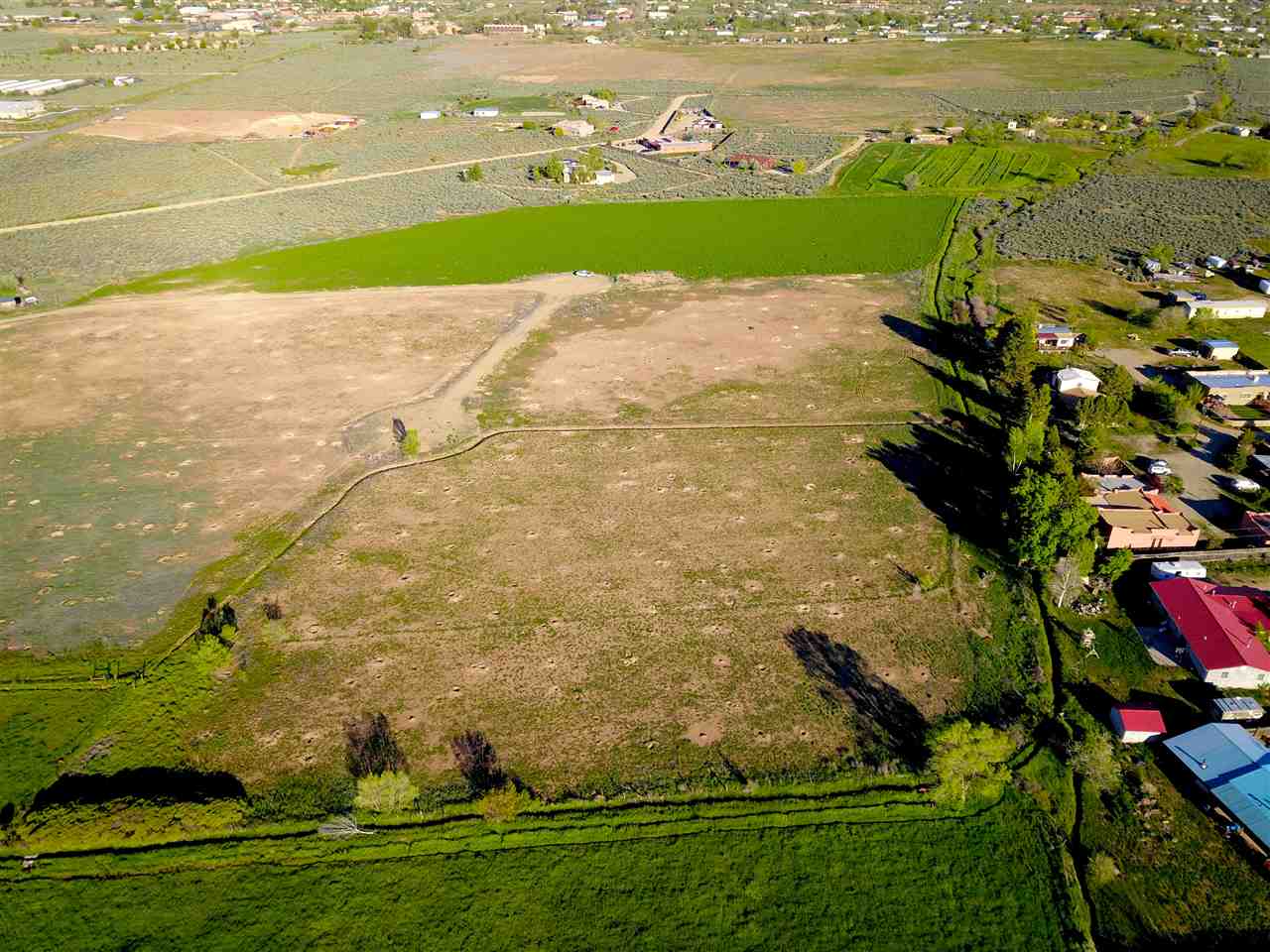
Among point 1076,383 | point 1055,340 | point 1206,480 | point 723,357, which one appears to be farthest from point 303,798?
point 1055,340

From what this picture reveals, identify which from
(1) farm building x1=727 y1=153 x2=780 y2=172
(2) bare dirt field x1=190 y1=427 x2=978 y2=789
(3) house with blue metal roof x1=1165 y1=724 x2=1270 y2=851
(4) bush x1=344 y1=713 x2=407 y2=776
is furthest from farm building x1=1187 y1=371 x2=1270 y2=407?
(1) farm building x1=727 y1=153 x2=780 y2=172

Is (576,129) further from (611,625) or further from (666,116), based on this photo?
(611,625)

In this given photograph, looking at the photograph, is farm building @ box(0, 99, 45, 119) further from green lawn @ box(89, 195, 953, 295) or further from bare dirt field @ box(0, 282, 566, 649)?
bare dirt field @ box(0, 282, 566, 649)

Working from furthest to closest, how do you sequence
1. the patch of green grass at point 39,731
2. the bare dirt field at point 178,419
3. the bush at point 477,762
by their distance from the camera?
1. the bare dirt field at point 178,419
2. the patch of green grass at point 39,731
3. the bush at point 477,762

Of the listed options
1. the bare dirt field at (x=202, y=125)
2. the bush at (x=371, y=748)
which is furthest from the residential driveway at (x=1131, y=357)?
the bare dirt field at (x=202, y=125)

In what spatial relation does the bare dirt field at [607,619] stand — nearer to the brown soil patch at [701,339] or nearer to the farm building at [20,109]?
the brown soil patch at [701,339]

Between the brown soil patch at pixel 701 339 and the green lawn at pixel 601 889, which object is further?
the brown soil patch at pixel 701 339
